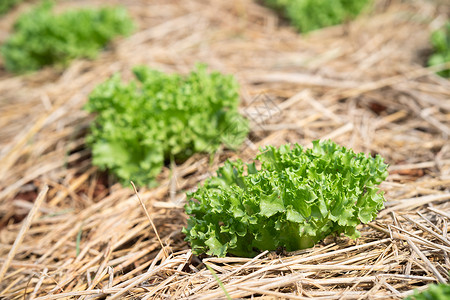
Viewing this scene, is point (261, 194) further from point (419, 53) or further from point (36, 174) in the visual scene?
point (419, 53)

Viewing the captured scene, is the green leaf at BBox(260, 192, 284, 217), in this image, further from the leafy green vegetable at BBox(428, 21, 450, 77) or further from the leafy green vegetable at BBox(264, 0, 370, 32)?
the leafy green vegetable at BBox(264, 0, 370, 32)

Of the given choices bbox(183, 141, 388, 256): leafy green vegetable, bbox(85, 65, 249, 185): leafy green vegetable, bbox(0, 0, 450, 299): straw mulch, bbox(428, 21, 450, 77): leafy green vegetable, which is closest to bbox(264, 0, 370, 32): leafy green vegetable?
bbox(0, 0, 450, 299): straw mulch

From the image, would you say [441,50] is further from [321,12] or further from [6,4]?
[6,4]

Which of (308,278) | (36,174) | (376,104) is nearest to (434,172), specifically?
(376,104)

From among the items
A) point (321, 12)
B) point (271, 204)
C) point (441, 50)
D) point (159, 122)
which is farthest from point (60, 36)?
point (441, 50)

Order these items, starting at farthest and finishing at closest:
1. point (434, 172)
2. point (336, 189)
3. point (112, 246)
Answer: point (434, 172), point (112, 246), point (336, 189)

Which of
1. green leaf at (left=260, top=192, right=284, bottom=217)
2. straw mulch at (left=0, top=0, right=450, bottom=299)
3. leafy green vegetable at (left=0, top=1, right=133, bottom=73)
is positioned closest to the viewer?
green leaf at (left=260, top=192, right=284, bottom=217)
